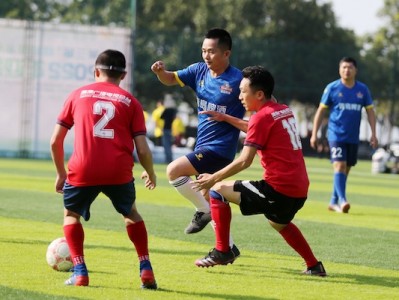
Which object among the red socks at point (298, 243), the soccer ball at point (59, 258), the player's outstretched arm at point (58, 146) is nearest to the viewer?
the player's outstretched arm at point (58, 146)

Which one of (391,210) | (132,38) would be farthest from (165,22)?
(391,210)

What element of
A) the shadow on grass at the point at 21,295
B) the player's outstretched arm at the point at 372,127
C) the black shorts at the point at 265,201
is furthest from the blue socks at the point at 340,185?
the shadow on grass at the point at 21,295

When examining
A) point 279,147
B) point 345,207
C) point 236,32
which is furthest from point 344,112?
point 236,32

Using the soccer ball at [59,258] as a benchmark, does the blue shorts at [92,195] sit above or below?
above

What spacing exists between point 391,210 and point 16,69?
2059 centimetres

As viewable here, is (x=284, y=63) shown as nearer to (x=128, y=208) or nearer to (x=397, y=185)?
(x=397, y=185)

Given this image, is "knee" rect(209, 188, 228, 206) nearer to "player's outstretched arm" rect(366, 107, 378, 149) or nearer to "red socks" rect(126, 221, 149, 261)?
"red socks" rect(126, 221, 149, 261)

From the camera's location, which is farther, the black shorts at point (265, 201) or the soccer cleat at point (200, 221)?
the soccer cleat at point (200, 221)

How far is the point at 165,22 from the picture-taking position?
65562mm

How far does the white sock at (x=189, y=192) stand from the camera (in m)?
10.4

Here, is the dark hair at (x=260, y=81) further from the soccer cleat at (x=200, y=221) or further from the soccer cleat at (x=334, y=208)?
the soccer cleat at (x=334, y=208)

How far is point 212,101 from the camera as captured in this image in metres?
10.0

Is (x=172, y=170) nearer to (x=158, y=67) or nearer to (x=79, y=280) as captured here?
(x=158, y=67)

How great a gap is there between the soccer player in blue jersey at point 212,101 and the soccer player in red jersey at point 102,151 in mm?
1928
